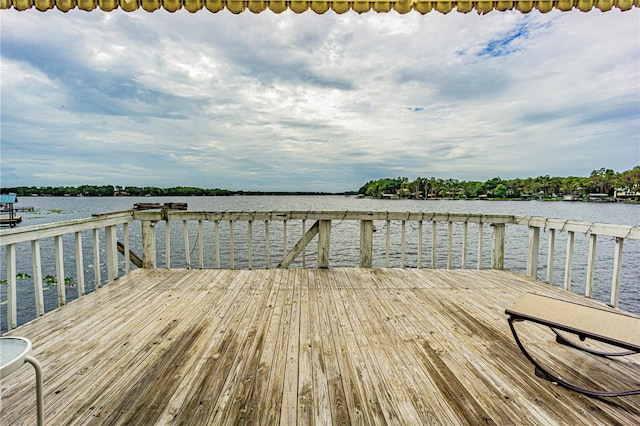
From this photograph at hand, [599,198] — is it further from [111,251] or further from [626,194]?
[111,251]

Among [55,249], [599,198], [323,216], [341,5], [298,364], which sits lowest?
[298,364]

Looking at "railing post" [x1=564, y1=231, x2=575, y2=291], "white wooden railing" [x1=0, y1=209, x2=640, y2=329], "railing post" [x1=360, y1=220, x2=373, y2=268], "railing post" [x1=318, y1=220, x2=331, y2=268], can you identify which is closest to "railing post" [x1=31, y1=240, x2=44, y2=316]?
"white wooden railing" [x1=0, y1=209, x2=640, y2=329]

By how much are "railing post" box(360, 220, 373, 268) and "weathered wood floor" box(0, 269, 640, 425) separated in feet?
3.36

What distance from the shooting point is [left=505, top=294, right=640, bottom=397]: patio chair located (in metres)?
1.36

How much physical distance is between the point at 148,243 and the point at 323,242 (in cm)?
241

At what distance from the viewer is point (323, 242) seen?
3912mm

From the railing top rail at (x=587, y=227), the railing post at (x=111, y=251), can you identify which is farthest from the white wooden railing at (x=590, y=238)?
the railing post at (x=111, y=251)

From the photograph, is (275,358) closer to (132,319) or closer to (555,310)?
(132,319)

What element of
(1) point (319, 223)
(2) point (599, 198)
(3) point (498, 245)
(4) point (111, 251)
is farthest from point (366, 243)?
(2) point (599, 198)

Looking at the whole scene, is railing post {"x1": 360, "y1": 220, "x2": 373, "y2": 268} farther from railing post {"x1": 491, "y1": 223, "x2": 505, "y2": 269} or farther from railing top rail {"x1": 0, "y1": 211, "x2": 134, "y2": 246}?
railing top rail {"x1": 0, "y1": 211, "x2": 134, "y2": 246}

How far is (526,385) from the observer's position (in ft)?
4.96

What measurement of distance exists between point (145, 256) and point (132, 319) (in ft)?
5.63

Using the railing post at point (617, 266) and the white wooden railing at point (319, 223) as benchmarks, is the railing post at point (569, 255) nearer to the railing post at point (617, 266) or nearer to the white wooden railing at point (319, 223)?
the railing post at point (617, 266)

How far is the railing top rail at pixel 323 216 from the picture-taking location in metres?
3.74
